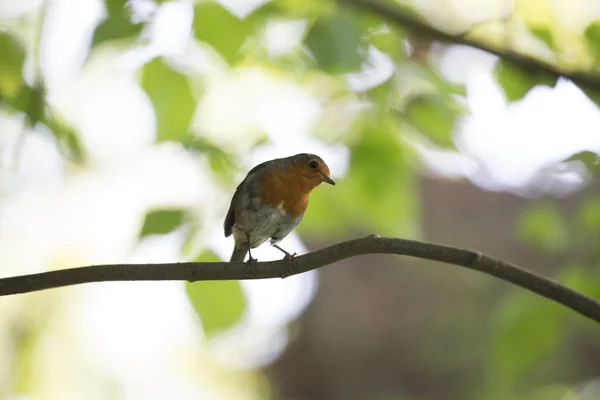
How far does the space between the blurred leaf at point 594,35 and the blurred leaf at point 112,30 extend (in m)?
1.51

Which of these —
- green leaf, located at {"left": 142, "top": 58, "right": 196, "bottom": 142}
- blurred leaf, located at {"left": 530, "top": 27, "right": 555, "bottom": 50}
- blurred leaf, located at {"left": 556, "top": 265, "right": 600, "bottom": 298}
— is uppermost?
blurred leaf, located at {"left": 530, "top": 27, "right": 555, "bottom": 50}

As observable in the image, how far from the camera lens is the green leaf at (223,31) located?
2312 millimetres

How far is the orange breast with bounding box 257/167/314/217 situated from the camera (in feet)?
10.1

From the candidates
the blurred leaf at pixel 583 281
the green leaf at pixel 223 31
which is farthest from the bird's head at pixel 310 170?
the blurred leaf at pixel 583 281

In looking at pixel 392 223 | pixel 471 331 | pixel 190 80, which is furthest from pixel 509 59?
pixel 471 331

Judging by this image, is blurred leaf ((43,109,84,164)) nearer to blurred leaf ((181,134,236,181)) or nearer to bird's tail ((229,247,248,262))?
blurred leaf ((181,134,236,181))

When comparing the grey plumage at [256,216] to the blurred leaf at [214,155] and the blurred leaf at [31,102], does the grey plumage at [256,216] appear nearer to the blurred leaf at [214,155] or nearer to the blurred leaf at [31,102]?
the blurred leaf at [214,155]

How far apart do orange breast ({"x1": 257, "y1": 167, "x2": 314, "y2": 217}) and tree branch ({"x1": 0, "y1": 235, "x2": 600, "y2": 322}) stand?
109 centimetres

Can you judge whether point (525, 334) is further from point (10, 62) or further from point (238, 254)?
point (10, 62)

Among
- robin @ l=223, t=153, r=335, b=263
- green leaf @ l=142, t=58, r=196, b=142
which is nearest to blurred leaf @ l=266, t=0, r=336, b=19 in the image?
green leaf @ l=142, t=58, r=196, b=142

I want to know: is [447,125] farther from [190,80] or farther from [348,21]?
[190,80]

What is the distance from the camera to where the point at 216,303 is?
7.43 feet

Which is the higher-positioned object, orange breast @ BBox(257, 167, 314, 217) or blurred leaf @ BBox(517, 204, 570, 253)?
blurred leaf @ BBox(517, 204, 570, 253)

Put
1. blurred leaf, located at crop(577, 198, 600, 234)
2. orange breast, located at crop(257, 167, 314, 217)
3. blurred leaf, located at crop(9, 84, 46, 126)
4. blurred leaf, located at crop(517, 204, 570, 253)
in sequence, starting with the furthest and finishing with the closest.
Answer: orange breast, located at crop(257, 167, 314, 217), blurred leaf, located at crop(517, 204, 570, 253), blurred leaf, located at crop(577, 198, 600, 234), blurred leaf, located at crop(9, 84, 46, 126)
